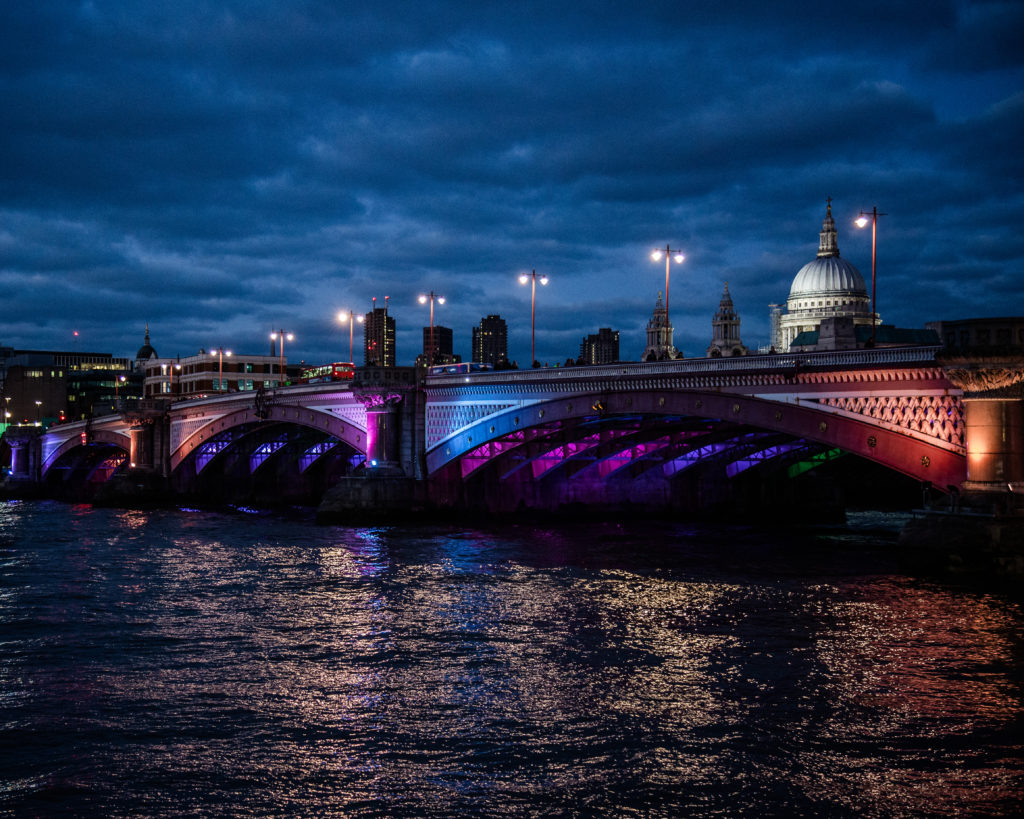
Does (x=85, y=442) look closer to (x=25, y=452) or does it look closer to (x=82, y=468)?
(x=82, y=468)

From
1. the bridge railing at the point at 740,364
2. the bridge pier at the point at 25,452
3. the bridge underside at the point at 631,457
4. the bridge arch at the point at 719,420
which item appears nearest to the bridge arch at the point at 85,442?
the bridge pier at the point at 25,452

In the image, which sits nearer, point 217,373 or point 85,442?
point 85,442

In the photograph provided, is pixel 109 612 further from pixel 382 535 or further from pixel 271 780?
pixel 382 535

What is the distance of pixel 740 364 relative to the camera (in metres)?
41.6

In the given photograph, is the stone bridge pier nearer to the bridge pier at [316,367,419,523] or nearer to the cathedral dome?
the bridge pier at [316,367,419,523]

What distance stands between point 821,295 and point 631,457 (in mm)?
104728

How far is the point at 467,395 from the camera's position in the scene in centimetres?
5647

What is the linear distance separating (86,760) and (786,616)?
19383 mm

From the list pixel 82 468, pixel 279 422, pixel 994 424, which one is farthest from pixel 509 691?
pixel 82 468

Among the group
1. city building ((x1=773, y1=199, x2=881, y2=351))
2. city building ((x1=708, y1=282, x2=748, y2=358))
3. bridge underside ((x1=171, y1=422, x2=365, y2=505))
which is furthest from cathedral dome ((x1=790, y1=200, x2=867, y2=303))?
bridge underside ((x1=171, y1=422, x2=365, y2=505))

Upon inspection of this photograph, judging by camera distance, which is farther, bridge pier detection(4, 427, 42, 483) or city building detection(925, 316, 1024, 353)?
bridge pier detection(4, 427, 42, 483)

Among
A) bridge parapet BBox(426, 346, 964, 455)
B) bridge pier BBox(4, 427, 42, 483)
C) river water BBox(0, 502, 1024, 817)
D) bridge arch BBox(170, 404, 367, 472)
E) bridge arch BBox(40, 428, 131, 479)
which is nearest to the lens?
river water BBox(0, 502, 1024, 817)

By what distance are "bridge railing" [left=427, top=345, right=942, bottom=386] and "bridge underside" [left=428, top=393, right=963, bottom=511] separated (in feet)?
3.69

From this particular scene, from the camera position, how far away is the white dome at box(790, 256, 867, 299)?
155 metres
